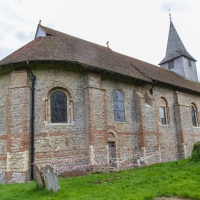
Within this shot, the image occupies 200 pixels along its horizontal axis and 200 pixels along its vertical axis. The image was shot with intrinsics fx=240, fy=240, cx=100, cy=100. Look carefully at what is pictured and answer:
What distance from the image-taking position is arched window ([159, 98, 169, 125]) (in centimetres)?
1956

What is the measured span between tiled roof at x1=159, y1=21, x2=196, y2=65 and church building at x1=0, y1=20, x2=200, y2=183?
41.5 ft

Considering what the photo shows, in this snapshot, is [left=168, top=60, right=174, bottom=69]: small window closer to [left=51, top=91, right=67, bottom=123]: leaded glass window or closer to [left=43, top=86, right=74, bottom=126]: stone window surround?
[left=43, top=86, right=74, bottom=126]: stone window surround

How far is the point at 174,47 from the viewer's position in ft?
98.7

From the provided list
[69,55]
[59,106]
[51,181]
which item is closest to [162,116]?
[59,106]

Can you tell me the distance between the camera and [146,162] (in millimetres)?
15992

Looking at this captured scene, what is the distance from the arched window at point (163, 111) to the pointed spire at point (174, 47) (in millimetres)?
11145

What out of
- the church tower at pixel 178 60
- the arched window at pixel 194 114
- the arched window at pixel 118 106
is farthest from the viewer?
the church tower at pixel 178 60

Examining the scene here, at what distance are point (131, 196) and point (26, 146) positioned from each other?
278 inches

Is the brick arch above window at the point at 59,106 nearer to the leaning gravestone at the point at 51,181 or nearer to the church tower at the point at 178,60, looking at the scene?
the leaning gravestone at the point at 51,181

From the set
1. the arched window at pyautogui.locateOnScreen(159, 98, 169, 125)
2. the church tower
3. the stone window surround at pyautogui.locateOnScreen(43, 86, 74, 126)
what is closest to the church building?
the stone window surround at pyautogui.locateOnScreen(43, 86, 74, 126)

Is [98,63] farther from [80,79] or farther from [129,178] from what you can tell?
[129,178]

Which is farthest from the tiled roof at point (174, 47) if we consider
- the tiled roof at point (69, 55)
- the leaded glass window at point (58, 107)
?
the leaded glass window at point (58, 107)

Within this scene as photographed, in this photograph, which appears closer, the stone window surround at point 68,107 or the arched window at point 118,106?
the stone window surround at point 68,107

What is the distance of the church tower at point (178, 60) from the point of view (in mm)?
28438
